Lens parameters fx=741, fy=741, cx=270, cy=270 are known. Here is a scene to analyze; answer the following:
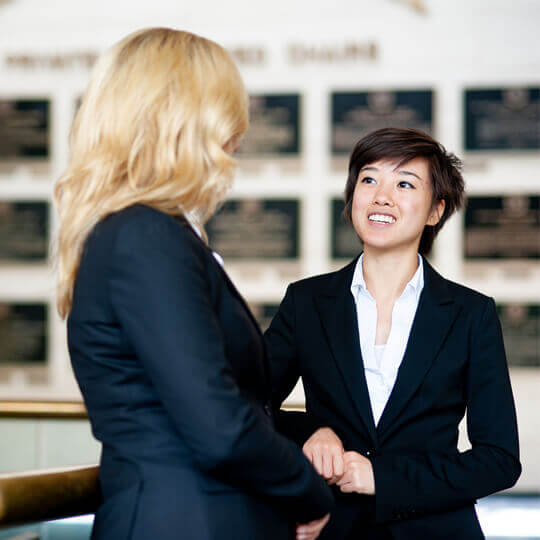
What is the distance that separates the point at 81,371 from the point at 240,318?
23 centimetres

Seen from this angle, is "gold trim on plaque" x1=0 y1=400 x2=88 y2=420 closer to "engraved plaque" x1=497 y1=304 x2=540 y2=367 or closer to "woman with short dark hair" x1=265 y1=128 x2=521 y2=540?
"woman with short dark hair" x1=265 y1=128 x2=521 y2=540

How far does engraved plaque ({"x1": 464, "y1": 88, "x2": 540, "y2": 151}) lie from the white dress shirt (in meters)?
2.02

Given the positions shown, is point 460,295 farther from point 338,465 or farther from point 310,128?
point 310,128

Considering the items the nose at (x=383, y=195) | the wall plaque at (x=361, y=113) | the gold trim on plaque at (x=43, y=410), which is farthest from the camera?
the wall plaque at (x=361, y=113)

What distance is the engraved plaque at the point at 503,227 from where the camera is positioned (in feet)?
11.3

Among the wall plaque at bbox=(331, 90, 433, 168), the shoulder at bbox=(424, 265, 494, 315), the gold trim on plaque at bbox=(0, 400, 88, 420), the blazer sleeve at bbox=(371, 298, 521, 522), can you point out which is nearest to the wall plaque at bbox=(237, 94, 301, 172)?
the wall plaque at bbox=(331, 90, 433, 168)

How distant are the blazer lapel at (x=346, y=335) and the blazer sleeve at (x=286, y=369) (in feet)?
0.25

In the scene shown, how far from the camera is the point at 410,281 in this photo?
1600mm

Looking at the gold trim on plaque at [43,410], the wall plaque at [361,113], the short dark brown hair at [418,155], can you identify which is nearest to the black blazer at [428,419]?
the short dark brown hair at [418,155]

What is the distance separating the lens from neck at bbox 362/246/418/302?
1.60m

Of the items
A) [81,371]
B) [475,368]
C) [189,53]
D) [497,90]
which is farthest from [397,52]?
[81,371]

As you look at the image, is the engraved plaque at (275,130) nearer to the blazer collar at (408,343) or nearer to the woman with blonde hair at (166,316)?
the blazer collar at (408,343)

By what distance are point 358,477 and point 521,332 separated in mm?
2289

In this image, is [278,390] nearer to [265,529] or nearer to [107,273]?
[265,529]
